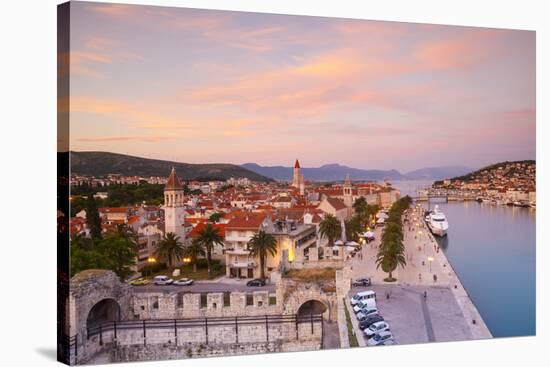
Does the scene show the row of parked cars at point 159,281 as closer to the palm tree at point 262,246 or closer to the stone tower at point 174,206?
the stone tower at point 174,206

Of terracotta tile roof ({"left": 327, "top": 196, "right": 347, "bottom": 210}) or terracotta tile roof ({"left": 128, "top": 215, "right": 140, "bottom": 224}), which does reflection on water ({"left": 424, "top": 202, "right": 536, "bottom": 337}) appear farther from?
terracotta tile roof ({"left": 128, "top": 215, "right": 140, "bottom": 224})

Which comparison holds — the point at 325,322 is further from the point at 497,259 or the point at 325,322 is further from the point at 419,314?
the point at 497,259

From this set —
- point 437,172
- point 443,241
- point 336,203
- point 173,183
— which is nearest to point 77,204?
point 173,183

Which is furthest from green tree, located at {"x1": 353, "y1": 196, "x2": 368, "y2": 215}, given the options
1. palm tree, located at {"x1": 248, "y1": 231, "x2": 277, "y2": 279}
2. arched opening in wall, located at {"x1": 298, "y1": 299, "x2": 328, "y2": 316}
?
arched opening in wall, located at {"x1": 298, "y1": 299, "x2": 328, "y2": 316}

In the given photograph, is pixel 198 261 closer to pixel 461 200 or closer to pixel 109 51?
pixel 109 51

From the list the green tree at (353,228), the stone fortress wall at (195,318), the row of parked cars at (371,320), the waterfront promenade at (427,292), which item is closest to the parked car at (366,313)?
the row of parked cars at (371,320)

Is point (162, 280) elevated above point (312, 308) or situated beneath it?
elevated above

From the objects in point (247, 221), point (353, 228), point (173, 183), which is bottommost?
point (353, 228)
